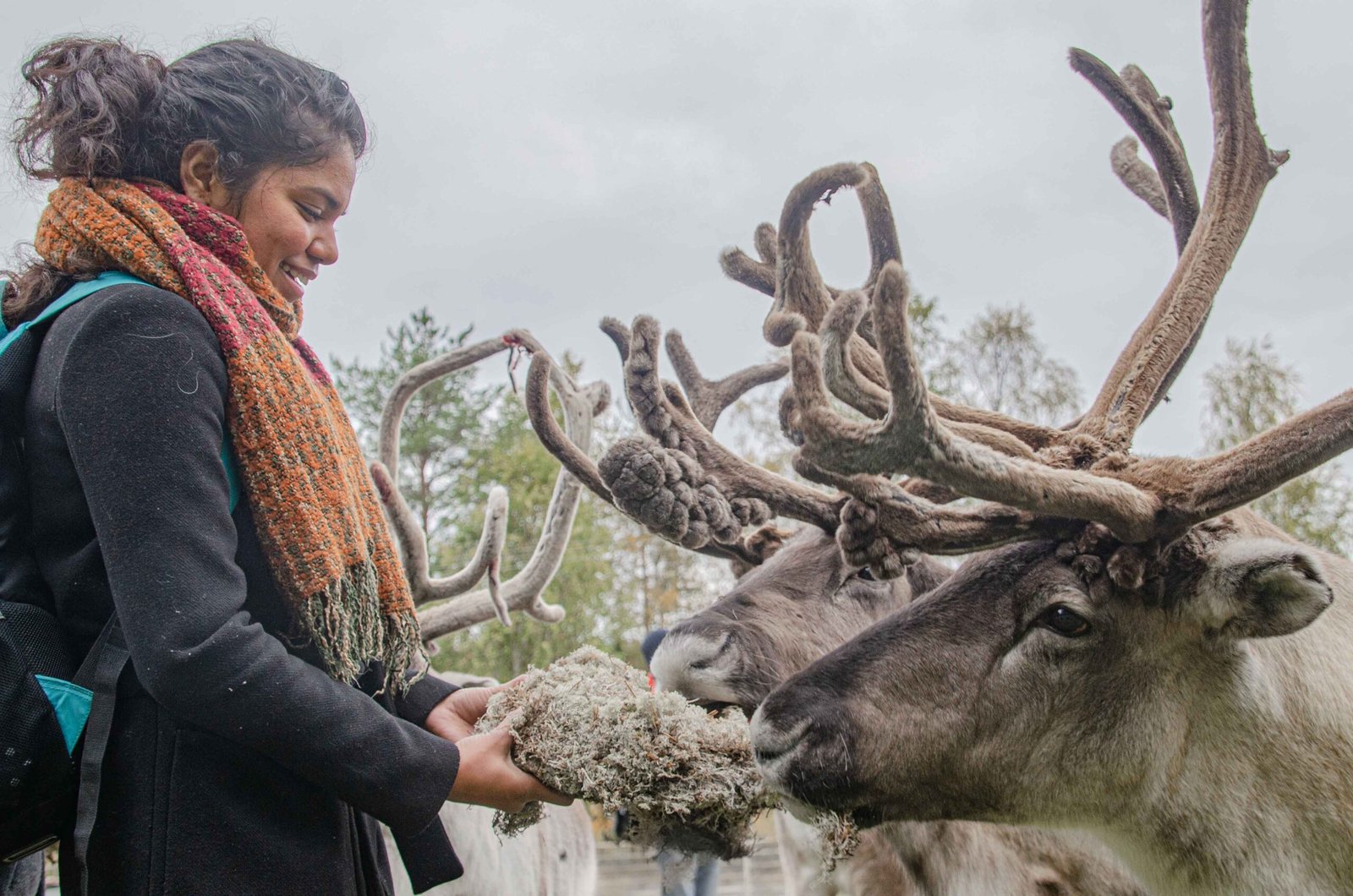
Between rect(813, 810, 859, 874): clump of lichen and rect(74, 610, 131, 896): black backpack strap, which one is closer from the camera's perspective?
rect(74, 610, 131, 896): black backpack strap

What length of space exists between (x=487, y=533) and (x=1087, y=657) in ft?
11.1

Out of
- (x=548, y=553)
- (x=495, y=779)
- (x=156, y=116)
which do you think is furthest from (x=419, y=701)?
(x=548, y=553)

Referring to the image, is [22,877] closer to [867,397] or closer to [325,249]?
[325,249]

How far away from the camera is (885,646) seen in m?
2.55

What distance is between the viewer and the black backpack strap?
1385mm

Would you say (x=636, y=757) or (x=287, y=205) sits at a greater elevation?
(x=287, y=205)

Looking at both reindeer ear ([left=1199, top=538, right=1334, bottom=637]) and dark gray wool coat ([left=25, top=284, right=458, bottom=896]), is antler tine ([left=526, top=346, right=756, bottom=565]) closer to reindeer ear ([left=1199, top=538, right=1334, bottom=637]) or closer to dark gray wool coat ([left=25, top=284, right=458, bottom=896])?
reindeer ear ([left=1199, top=538, right=1334, bottom=637])

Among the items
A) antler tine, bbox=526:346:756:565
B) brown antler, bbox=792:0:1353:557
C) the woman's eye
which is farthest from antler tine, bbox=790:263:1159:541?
antler tine, bbox=526:346:756:565

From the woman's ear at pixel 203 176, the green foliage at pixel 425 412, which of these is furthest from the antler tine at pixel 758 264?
the green foliage at pixel 425 412

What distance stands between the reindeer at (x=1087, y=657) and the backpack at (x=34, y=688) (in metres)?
1.34

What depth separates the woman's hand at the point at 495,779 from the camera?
1.77m

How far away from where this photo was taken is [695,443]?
3473mm

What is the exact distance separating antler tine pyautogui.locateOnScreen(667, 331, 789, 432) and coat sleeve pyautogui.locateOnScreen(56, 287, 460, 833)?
3.02 metres

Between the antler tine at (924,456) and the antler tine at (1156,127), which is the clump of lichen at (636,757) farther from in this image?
the antler tine at (1156,127)
